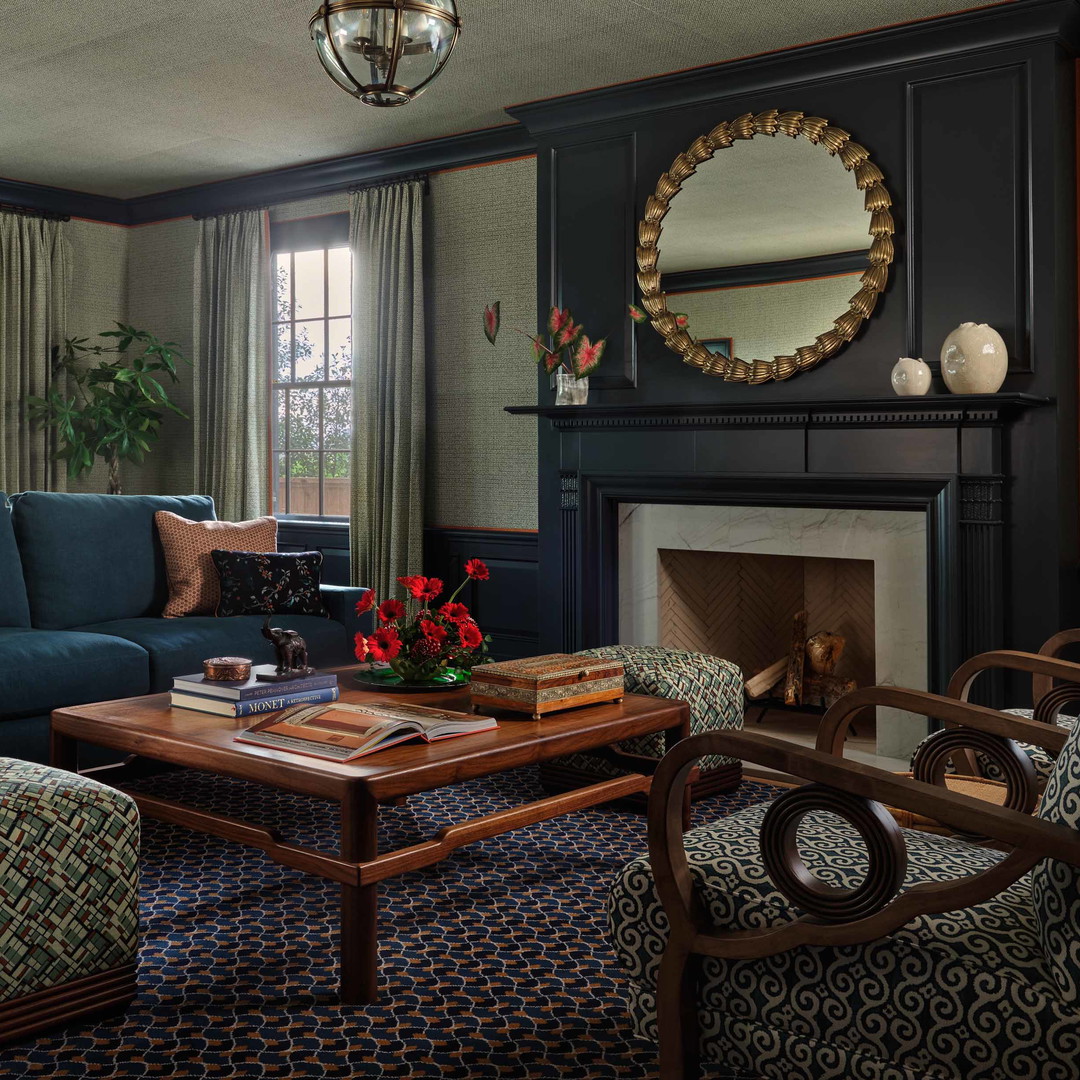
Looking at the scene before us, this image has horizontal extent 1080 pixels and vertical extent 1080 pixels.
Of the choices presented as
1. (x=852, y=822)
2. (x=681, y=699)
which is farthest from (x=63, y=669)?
(x=852, y=822)

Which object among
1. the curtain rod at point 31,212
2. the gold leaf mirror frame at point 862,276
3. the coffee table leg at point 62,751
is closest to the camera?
the coffee table leg at point 62,751

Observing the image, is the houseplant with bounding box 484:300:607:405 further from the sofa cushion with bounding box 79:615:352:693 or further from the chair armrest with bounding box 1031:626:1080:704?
the chair armrest with bounding box 1031:626:1080:704

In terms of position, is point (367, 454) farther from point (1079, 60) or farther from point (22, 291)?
point (1079, 60)

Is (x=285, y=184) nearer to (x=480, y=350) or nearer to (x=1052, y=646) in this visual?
(x=480, y=350)

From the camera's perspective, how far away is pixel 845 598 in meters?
4.75

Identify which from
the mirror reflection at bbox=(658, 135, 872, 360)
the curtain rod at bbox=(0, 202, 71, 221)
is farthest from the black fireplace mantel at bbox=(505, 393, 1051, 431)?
the curtain rod at bbox=(0, 202, 71, 221)

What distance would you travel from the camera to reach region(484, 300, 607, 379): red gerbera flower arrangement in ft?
16.0

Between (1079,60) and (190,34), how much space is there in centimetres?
320

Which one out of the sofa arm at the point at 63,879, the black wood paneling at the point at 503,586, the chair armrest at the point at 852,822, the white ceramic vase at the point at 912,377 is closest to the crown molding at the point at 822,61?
the white ceramic vase at the point at 912,377

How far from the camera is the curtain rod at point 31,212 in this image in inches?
262

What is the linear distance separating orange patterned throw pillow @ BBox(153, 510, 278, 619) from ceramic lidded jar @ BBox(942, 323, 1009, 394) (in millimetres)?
2782

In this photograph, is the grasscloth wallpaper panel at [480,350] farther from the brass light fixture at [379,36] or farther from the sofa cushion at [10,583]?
the brass light fixture at [379,36]

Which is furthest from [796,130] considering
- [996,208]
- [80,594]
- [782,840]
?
[782,840]

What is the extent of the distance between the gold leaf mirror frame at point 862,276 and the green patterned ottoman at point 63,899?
121 inches
